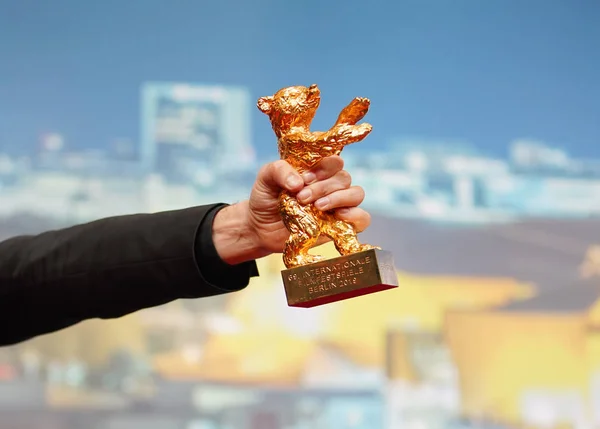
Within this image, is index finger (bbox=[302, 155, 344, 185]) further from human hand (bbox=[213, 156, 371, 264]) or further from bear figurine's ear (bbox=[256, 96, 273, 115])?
bear figurine's ear (bbox=[256, 96, 273, 115])

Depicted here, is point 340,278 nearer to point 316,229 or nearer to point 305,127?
point 316,229

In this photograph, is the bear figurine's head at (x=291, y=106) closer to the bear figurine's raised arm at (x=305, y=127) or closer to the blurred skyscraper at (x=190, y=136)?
the bear figurine's raised arm at (x=305, y=127)

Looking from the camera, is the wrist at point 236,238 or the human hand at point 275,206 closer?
the human hand at point 275,206

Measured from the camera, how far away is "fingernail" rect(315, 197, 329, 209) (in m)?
1.07

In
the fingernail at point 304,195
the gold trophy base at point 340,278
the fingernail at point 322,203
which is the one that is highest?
the fingernail at point 304,195

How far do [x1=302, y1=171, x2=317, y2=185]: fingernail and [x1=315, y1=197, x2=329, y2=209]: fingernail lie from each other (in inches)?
1.3

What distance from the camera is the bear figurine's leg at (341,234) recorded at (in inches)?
41.4

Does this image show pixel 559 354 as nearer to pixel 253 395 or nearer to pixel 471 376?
pixel 471 376

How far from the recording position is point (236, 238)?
118cm

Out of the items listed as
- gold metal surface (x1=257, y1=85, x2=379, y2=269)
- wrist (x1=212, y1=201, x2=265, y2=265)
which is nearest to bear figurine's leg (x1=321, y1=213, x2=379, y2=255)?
gold metal surface (x1=257, y1=85, x2=379, y2=269)

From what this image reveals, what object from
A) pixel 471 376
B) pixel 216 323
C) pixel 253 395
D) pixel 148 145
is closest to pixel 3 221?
pixel 148 145

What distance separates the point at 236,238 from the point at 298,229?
0.15 metres

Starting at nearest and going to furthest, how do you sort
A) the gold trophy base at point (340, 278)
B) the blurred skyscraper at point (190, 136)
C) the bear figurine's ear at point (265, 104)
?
the gold trophy base at point (340, 278) → the bear figurine's ear at point (265, 104) → the blurred skyscraper at point (190, 136)

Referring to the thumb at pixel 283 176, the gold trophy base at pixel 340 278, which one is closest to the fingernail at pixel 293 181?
the thumb at pixel 283 176
